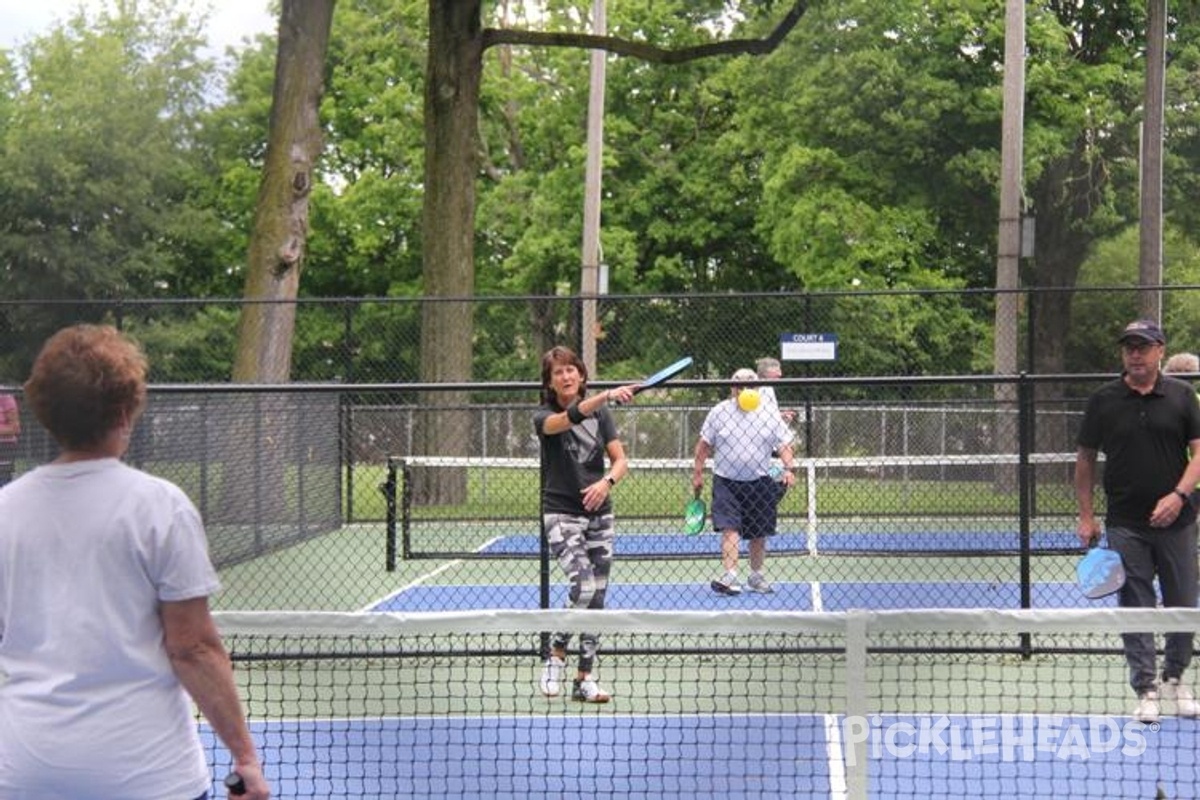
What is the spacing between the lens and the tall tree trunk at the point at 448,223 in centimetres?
1708

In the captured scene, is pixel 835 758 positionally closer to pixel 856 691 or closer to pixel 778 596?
pixel 856 691

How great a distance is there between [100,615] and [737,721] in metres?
5.01

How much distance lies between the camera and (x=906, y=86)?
27.6 meters

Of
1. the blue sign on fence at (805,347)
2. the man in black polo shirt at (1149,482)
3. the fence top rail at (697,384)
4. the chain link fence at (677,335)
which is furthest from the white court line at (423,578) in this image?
the man in black polo shirt at (1149,482)

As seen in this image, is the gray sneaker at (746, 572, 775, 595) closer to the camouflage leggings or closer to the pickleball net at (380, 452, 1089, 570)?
the pickleball net at (380, 452, 1089, 570)

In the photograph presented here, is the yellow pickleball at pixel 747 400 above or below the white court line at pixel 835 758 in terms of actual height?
above

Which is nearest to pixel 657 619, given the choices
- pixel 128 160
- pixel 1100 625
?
pixel 1100 625

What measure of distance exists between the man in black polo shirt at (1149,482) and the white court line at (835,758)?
1407 millimetres

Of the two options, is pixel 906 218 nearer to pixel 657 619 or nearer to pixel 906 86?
pixel 906 86

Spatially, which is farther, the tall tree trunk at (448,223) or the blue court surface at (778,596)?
the tall tree trunk at (448,223)

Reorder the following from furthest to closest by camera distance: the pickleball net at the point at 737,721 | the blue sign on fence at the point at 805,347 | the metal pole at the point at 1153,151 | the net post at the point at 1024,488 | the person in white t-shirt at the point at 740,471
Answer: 1. the metal pole at the point at 1153,151
2. the blue sign on fence at the point at 805,347
3. the person in white t-shirt at the point at 740,471
4. the net post at the point at 1024,488
5. the pickleball net at the point at 737,721

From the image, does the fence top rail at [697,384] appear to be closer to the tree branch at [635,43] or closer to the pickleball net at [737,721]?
the pickleball net at [737,721]

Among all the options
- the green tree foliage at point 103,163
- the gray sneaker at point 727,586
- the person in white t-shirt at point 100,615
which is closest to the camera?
the person in white t-shirt at point 100,615

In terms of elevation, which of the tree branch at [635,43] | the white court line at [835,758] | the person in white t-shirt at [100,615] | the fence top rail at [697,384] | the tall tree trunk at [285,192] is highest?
the tree branch at [635,43]
